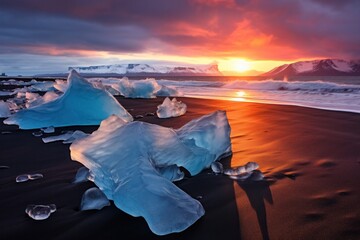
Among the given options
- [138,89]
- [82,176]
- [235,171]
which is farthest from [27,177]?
[138,89]

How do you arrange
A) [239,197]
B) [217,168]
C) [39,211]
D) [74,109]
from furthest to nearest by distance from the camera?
[74,109], [217,168], [239,197], [39,211]

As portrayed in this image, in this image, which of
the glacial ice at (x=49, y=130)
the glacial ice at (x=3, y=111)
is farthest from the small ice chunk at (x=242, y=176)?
the glacial ice at (x=3, y=111)

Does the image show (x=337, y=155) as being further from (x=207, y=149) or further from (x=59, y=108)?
(x=59, y=108)

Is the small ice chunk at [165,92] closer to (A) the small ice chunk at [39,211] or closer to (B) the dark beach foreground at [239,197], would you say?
(B) the dark beach foreground at [239,197]

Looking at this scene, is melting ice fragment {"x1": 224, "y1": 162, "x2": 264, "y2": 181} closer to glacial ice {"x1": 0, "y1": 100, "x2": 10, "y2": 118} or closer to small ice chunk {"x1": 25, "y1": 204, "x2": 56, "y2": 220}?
small ice chunk {"x1": 25, "y1": 204, "x2": 56, "y2": 220}

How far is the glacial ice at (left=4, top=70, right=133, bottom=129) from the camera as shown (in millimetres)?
3750

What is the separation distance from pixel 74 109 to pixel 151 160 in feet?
8.64

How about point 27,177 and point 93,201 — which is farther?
point 27,177

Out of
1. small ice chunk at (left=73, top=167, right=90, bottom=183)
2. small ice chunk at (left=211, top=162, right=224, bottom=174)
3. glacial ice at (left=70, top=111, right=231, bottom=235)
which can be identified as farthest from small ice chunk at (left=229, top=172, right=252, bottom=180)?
small ice chunk at (left=73, top=167, right=90, bottom=183)

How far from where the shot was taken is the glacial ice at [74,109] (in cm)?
375

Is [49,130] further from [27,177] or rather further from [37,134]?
[27,177]

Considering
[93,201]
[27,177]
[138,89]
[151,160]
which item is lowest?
[138,89]

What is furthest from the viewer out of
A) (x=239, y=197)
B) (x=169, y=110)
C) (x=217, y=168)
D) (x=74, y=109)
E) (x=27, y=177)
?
(x=169, y=110)

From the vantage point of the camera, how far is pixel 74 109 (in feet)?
12.8
